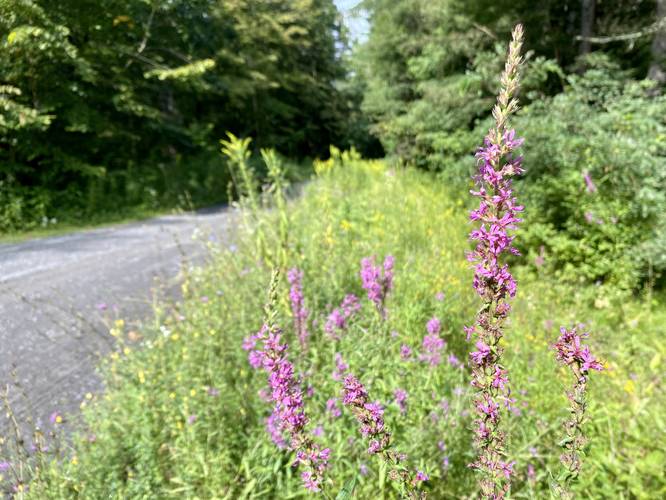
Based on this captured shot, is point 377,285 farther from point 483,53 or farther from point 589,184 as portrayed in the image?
point 483,53

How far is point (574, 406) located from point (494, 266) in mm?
365

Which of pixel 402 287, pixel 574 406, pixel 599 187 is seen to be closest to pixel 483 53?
pixel 599 187

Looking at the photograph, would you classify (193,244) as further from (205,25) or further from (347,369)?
(205,25)

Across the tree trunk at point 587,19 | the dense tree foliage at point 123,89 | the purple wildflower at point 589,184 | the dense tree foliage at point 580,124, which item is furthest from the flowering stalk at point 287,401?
the dense tree foliage at point 123,89

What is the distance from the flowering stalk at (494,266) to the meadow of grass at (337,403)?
303 mm

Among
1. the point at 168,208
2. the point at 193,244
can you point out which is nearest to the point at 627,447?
the point at 193,244

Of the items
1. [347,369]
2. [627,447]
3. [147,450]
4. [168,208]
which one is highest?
[168,208]

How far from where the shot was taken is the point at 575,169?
505 cm

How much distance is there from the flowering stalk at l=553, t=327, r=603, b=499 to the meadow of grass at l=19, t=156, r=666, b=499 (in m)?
0.33

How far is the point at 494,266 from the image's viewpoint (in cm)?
83

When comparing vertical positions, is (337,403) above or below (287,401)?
below

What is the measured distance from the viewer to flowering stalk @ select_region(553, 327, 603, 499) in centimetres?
83

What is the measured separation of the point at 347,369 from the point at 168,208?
9.77 metres

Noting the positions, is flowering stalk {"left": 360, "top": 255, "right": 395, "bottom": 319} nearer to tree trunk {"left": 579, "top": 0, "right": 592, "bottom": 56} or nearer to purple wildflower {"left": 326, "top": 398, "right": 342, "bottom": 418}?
purple wildflower {"left": 326, "top": 398, "right": 342, "bottom": 418}
